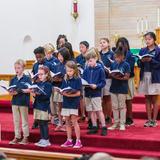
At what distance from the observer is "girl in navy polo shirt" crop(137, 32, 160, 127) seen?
6.21m

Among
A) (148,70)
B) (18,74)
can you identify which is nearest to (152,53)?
(148,70)

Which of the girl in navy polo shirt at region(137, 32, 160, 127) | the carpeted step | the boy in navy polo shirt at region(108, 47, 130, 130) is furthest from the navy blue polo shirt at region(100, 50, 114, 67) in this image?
the carpeted step

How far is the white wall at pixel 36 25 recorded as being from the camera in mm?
10320

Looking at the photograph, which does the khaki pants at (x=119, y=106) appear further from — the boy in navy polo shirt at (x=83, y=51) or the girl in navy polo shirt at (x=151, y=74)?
the boy in navy polo shirt at (x=83, y=51)

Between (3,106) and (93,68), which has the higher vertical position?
(93,68)

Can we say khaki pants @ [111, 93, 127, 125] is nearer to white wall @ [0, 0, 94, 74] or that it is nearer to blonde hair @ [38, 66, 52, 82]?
blonde hair @ [38, 66, 52, 82]

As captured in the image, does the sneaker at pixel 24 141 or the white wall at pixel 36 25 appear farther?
the white wall at pixel 36 25

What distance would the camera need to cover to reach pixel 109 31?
440 inches

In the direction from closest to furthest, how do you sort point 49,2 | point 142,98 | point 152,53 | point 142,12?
1. point 152,53
2. point 142,98
3. point 142,12
4. point 49,2

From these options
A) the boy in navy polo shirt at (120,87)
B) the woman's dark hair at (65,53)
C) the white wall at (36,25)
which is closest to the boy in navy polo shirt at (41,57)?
the woman's dark hair at (65,53)

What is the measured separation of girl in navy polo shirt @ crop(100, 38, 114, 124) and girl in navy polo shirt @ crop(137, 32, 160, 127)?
0.47 m

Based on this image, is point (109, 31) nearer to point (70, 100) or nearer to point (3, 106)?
point (3, 106)

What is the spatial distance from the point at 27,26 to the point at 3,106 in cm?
299

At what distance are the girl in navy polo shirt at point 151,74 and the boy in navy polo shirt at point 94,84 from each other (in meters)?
0.71
